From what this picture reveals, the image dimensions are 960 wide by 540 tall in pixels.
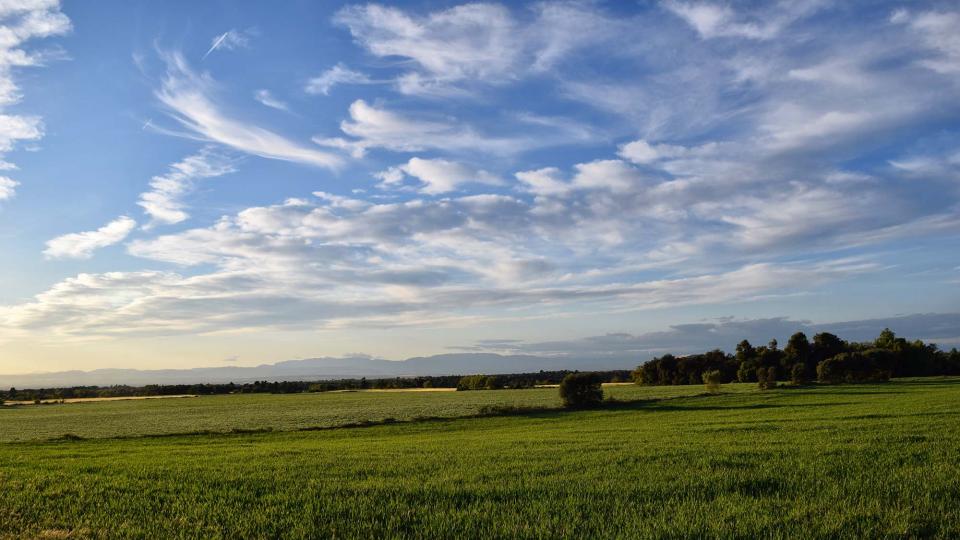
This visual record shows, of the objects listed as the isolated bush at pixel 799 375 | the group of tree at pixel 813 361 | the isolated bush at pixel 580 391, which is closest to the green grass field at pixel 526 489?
the isolated bush at pixel 580 391

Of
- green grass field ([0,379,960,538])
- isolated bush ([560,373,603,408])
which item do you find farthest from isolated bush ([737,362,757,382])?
green grass field ([0,379,960,538])

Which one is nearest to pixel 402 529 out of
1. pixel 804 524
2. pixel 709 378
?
pixel 804 524

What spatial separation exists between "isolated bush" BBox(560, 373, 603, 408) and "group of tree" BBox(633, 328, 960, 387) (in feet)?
145

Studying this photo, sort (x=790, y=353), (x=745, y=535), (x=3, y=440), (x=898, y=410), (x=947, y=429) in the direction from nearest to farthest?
(x=745, y=535) < (x=947, y=429) < (x=898, y=410) < (x=3, y=440) < (x=790, y=353)

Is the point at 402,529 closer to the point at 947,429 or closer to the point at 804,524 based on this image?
the point at 804,524

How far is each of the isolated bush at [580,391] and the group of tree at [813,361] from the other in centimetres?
4416

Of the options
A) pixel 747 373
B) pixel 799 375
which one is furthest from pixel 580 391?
pixel 747 373

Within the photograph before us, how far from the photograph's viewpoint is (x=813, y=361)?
A: 110938 mm

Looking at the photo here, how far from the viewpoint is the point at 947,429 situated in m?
28.1

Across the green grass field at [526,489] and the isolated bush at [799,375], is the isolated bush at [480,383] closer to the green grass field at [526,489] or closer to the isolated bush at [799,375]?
the isolated bush at [799,375]

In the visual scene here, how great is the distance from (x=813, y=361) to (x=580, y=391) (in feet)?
219

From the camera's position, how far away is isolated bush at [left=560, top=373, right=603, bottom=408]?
6500cm

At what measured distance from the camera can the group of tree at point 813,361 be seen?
99.1 meters

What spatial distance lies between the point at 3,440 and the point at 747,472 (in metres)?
52.5
